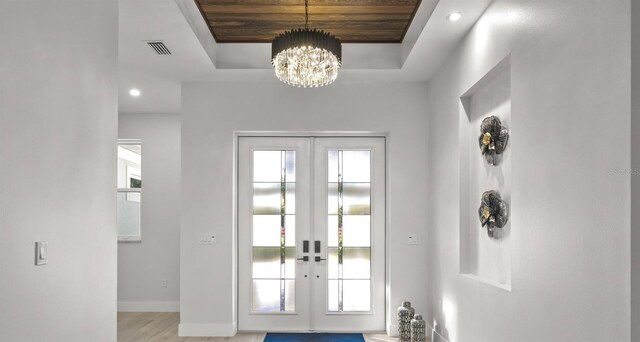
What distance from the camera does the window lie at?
6820mm

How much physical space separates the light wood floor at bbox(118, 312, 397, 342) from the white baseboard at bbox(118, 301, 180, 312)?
0.30 feet

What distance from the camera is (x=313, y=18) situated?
14.2 feet

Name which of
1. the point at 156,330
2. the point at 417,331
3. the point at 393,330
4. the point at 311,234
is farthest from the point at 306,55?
the point at 156,330

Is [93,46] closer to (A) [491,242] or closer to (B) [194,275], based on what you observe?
(A) [491,242]

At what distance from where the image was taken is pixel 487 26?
11.5ft

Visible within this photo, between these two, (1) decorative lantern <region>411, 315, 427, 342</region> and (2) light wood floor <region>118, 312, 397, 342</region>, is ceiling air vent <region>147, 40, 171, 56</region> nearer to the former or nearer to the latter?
(2) light wood floor <region>118, 312, 397, 342</region>

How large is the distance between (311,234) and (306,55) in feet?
7.99

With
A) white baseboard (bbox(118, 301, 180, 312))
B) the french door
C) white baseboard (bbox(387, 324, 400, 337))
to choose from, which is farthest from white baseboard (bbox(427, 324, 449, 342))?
white baseboard (bbox(118, 301, 180, 312))

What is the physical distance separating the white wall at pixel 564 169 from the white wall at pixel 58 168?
2.16m

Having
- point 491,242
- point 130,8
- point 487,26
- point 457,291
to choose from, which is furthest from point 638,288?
point 130,8

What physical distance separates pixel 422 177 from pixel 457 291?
146 cm

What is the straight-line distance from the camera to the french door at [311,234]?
5.51 metres

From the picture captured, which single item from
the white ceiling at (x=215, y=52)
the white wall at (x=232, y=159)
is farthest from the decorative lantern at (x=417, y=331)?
the white ceiling at (x=215, y=52)

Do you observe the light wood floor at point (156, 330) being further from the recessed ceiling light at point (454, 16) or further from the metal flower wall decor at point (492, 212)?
the recessed ceiling light at point (454, 16)
